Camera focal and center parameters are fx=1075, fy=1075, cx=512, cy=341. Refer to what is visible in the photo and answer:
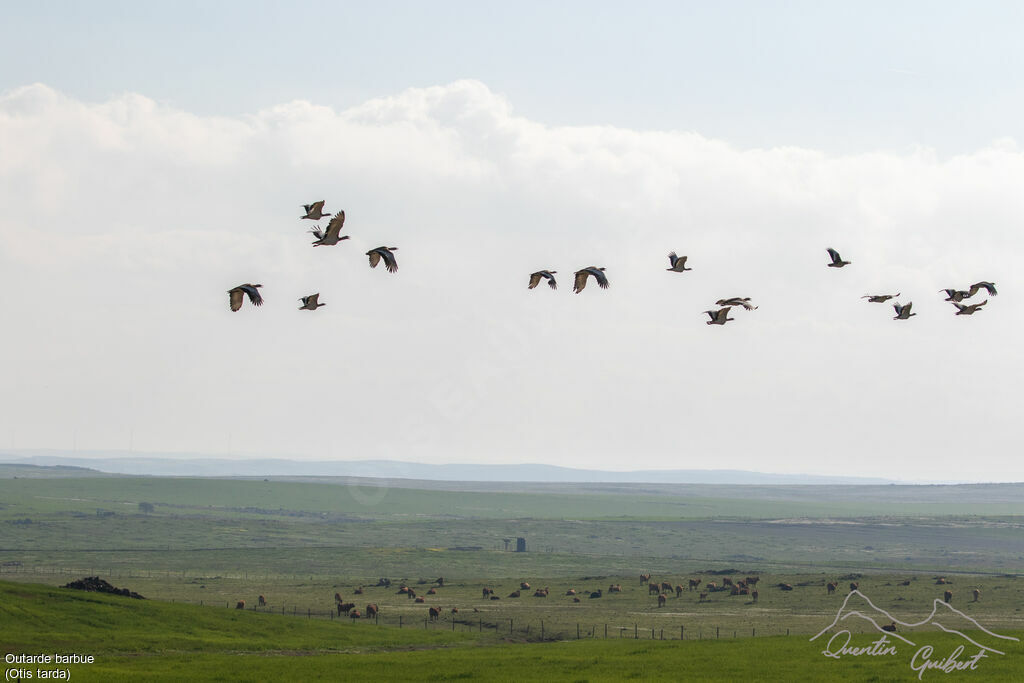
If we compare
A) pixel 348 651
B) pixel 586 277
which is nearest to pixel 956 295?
pixel 586 277

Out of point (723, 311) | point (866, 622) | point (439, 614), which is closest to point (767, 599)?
point (866, 622)

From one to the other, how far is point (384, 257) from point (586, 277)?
8.81 metres

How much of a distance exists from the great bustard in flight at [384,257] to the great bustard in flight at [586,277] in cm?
756

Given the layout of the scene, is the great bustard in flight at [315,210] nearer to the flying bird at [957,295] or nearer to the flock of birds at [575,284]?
the flock of birds at [575,284]

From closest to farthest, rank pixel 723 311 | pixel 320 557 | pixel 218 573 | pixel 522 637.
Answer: pixel 723 311
pixel 522 637
pixel 218 573
pixel 320 557

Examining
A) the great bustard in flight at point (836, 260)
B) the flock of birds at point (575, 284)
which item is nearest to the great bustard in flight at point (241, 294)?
the flock of birds at point (575, 284)

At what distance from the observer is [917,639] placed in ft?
230

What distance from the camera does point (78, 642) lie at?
67.4m

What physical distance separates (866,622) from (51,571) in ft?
327

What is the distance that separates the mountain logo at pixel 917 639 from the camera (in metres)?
60.4

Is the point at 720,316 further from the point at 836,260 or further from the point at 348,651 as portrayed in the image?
the point at 348,651

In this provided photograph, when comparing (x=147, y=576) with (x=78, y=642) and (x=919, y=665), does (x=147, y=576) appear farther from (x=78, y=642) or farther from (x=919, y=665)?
(x=919, y=665)

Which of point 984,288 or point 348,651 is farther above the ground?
point 984,288

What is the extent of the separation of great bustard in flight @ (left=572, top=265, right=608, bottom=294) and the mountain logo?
99.1ft
